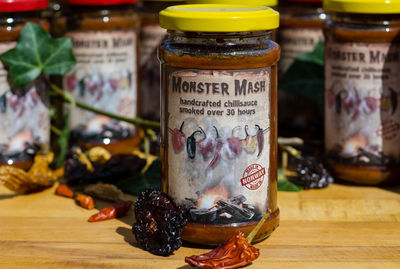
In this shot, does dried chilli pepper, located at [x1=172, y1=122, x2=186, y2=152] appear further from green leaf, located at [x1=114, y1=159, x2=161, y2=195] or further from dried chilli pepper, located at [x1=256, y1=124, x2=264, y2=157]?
green leaf, located at [x1=114, y1=159, x2=161, y2=195]

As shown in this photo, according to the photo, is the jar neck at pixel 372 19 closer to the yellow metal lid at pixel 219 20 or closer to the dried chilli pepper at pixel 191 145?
the yellow metal lid at pixel 219 20

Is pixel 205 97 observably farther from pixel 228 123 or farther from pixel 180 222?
pixel 180 222

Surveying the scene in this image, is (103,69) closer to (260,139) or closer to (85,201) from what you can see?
(85,201)

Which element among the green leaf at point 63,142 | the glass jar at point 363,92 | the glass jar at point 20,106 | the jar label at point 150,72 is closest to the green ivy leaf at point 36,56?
the glass jar at point 20,106

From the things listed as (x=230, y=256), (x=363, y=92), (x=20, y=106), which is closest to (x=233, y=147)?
(x=230, y=256)

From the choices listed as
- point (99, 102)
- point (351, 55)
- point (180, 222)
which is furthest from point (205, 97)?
point (99, 102)

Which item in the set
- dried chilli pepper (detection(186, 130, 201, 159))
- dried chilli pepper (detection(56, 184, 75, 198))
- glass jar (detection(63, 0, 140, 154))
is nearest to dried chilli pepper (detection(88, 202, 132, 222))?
dried chilli pepper (detection(56, 184, 75, 198))

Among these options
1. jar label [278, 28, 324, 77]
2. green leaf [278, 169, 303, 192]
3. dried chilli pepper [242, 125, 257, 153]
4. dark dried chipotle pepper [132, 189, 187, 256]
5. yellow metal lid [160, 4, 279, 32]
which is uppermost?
yellow metal lid [160, 4, 279, 32]
